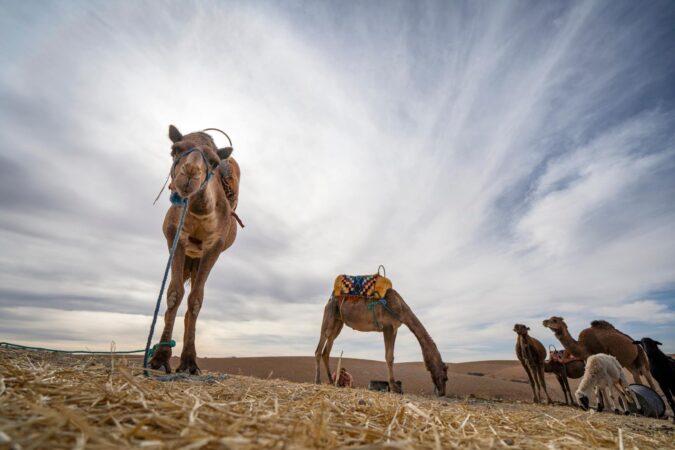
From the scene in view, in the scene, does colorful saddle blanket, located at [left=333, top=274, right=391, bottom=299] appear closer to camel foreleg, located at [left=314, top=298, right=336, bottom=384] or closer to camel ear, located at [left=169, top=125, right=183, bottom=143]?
camel foreleg, located at [left=314, top=298, right=336, bottom=384]

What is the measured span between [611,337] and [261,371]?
18.6 m

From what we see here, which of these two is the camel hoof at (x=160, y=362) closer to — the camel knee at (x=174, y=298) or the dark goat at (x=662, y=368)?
the camel knee at (x=174, y=298)

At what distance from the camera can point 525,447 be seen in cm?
142

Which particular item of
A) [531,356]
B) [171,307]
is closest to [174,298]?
[171,307]

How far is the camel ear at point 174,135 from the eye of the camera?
5016 mm

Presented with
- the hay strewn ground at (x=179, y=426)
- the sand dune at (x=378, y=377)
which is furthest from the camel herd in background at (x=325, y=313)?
the sand dune at (x=378, y=377)

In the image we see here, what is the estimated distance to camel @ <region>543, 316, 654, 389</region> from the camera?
1141cm

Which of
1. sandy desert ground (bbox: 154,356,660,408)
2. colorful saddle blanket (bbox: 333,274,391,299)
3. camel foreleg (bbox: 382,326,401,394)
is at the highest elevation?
colorful saddle blanket (bbox: 333,274,391,299)

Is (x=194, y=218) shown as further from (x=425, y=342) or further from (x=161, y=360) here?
(x=425, y=342)

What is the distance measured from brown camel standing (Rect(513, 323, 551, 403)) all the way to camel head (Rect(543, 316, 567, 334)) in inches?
43.9

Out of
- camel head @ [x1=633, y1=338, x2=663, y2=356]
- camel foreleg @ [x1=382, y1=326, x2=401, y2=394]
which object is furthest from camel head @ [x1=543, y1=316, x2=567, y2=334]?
camel foreleg @ [x1=382, y1=326, x2=401, y2=394]

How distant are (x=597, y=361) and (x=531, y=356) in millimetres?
2978

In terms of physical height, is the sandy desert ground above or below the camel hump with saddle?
below

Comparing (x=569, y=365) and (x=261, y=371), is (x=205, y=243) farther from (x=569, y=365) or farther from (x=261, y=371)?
(x=261, y=371)
